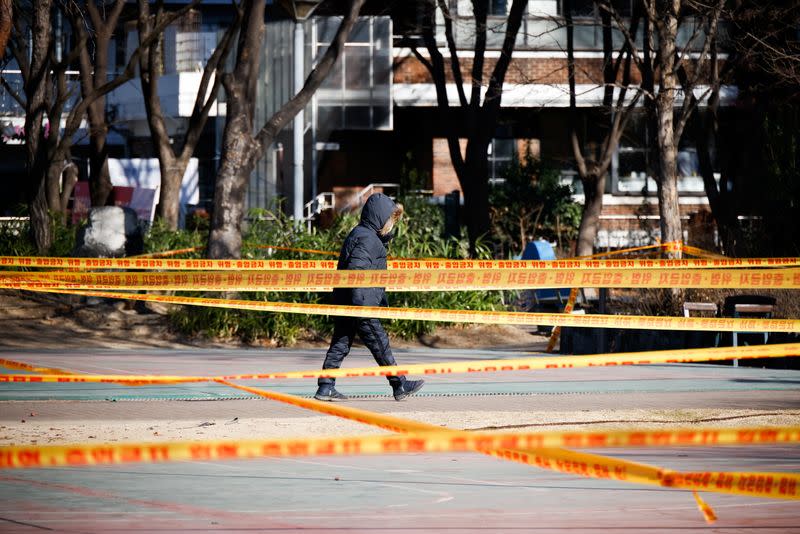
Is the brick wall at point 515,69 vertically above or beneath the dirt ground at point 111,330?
above

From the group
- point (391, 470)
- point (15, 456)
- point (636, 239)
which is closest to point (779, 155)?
point (636, 239)

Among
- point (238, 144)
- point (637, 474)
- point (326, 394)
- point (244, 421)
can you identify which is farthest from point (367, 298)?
point (238, 144)

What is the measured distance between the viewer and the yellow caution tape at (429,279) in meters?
9.23

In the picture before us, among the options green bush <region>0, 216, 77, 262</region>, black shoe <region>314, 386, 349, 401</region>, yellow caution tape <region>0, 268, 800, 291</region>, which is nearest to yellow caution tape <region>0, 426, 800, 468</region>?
yellow caution tape <region>0, 268, 800, 291</region>

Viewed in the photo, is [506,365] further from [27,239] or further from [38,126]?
[38,126]

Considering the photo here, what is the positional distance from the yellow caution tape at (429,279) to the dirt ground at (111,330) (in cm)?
465

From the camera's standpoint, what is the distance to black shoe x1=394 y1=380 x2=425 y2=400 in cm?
949

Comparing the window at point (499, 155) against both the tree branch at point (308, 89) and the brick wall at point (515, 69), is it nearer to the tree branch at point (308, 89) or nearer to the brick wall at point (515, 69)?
the brick wall at point (515, 69)

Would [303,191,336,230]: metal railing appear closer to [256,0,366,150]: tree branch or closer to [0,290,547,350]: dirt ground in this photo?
[256,0,366,150]: tree branch

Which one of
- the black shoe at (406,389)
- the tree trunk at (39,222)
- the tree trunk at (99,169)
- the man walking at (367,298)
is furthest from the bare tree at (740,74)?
the tree trunk at (99,169)

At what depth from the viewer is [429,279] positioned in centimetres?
1019

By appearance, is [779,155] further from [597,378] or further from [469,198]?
[597,378]

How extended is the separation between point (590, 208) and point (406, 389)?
1498 cm

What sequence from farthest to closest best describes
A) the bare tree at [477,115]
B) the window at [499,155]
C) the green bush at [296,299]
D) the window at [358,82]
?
the window at [499,155]
the window at [358,82]
the bare tree at [477,115]
the green bush at [296,299]
